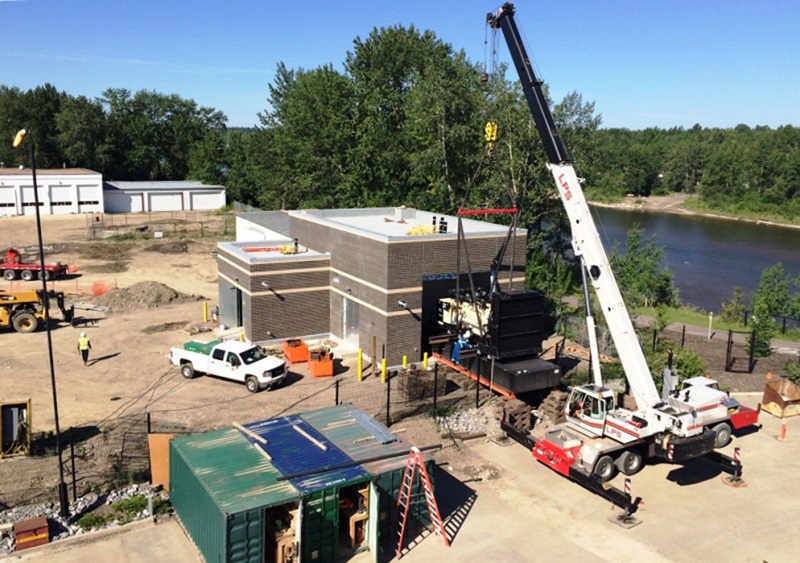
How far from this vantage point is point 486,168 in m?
45.1

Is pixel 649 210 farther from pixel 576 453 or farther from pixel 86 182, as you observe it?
pixel 576 453

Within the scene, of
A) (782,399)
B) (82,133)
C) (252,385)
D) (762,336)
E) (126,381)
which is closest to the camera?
(782,399)

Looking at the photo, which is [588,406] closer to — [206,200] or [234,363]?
[234,363]

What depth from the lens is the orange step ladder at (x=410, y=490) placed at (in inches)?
591

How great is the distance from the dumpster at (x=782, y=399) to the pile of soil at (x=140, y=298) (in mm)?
27856

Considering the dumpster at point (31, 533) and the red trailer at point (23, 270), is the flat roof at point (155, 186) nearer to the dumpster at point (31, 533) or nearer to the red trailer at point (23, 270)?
the red trailer at point (23, 270)

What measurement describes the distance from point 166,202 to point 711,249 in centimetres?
6116

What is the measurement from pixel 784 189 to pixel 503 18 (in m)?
101

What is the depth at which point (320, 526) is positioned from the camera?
14.1m

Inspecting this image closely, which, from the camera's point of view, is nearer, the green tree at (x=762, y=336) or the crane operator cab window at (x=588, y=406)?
the crane operator cab window at (x=588, y=406)

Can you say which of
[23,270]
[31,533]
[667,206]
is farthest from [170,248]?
[667,206]

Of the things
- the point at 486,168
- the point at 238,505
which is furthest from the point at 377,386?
the point at 486,168

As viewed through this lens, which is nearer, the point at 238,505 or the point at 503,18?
the point at 238,505

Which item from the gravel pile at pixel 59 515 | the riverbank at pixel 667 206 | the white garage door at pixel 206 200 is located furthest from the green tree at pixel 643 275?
the riverbank at pixel 667 206
